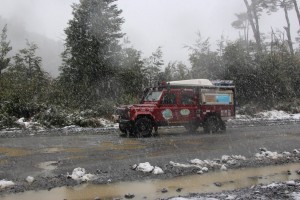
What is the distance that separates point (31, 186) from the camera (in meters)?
8.00

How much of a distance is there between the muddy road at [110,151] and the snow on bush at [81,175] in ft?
0.56

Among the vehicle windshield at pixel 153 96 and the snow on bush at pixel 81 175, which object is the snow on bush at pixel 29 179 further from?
the vehicle windshield at pixel 153 96

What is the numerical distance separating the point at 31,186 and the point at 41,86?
52.7 ft

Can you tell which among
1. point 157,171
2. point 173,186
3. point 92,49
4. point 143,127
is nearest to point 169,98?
point 143,127

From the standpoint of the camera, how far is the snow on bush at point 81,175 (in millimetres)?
8534

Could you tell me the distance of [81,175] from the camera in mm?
8750

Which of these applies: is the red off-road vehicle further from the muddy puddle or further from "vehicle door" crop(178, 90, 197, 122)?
the muddy puddle

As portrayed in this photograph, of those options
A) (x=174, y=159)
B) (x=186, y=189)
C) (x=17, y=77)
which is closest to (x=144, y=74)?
(x=17, y=77)

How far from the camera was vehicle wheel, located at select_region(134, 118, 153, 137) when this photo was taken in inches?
613

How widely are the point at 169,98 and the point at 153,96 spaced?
674 millimetres

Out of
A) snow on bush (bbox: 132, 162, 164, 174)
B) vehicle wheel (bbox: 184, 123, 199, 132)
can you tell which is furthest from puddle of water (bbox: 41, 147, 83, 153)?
vehicle wheel (bbox: 184, 123, 199, 132)

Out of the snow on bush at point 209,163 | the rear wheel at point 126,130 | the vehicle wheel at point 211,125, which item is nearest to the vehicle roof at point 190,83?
the vehicle wheel at point 211,125

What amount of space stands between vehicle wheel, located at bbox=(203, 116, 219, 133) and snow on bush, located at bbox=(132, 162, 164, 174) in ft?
25.9

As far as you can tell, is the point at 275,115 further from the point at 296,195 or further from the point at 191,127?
the point at 296,195
